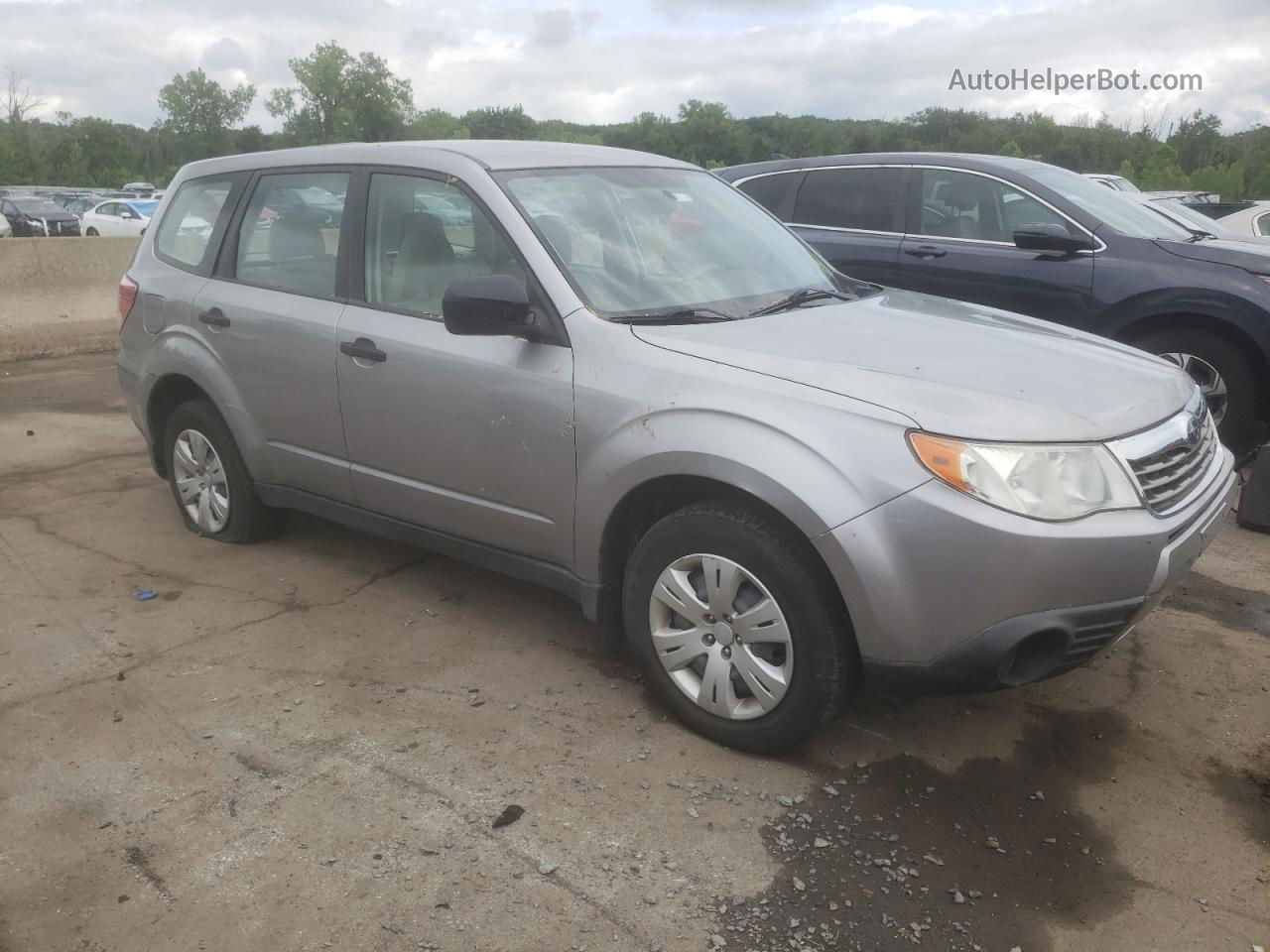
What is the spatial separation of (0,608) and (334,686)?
5.55 ft

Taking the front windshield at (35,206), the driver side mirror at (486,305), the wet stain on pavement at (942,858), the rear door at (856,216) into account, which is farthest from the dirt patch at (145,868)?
the front windshield at (35,206)

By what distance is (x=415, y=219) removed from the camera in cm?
400

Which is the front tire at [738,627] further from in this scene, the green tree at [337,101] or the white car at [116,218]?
the green tree at [337,101]

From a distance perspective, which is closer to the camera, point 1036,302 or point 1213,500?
point 1213,500

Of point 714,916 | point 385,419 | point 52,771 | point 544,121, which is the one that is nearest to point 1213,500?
point 714,916

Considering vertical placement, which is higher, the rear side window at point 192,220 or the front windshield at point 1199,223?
the rear side window at point 192,220

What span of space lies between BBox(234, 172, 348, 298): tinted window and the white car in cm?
2552

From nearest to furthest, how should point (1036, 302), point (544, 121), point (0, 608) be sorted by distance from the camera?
point (0, 608) < point (1036, 302) < point (544, 121)

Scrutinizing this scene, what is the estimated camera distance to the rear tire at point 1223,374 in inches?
236

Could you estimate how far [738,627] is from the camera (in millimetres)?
3111

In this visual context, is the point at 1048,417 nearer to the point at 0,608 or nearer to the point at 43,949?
the point at 43,949

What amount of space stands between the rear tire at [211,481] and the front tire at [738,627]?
2.29m

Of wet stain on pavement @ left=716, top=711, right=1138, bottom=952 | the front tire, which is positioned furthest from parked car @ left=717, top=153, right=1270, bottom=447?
the front tire

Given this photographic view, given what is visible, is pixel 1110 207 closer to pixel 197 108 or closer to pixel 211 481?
pixel 211 481
